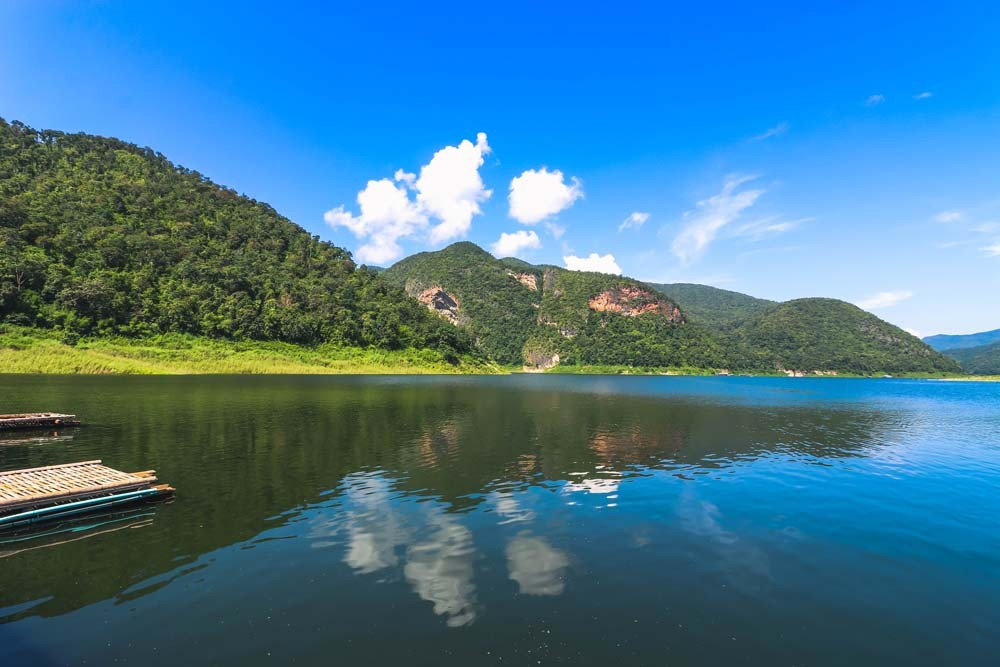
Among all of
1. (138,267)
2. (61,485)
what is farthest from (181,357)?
(61,485)

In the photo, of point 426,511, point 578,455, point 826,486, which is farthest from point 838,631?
point 578,455

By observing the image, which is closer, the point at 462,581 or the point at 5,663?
the point at 5,663

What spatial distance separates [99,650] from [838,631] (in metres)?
17.1

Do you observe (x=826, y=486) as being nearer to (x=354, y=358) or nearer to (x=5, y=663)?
(x=5, y=663)

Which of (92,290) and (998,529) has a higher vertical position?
(92,290)

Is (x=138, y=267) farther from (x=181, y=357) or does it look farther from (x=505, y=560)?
(x=505, y=560)

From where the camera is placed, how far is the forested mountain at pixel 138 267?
112 meters

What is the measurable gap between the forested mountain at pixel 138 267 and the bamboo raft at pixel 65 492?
11896cm

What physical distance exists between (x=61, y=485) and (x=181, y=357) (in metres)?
116

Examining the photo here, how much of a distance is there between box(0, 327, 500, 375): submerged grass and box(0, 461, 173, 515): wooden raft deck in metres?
99.1

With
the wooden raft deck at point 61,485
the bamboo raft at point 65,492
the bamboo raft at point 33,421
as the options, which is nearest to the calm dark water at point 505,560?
the bamboo raft at point 65,492

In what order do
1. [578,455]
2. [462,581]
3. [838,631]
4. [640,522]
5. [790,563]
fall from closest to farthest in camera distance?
[838,631] < [462,581] < [790,563] < [640,522] < [578,455]

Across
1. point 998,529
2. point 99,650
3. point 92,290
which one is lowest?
point 998,529

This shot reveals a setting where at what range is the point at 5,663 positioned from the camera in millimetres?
8562
